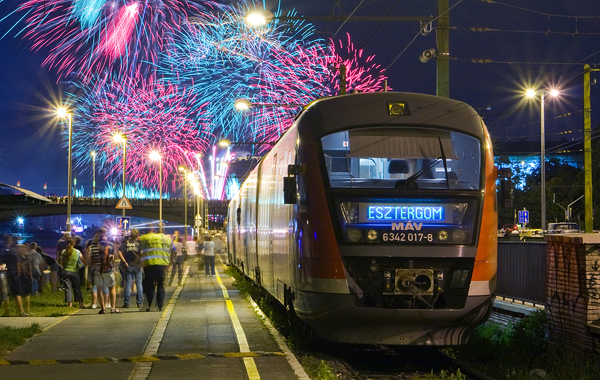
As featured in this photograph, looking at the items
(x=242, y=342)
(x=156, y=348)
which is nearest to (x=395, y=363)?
(x=242, y=342)

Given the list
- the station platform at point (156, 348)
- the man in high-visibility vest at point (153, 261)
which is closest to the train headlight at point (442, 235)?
the station platform at point (156, 348)

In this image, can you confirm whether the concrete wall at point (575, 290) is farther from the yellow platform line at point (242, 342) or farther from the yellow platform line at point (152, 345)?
the yellow platform line at point (152, 345)

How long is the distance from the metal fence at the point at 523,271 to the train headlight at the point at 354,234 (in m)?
3.83

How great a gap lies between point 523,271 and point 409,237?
175 inches

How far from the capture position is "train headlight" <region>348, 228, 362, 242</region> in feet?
30.7

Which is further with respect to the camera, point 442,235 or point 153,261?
point 153,261

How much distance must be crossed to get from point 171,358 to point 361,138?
363 cm

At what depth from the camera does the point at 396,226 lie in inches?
369

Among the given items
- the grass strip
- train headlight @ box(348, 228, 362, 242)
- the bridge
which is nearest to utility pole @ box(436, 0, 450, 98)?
train headlight @ box(348, 228, 362, 242)

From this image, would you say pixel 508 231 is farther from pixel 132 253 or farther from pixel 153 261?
pixel 153 261

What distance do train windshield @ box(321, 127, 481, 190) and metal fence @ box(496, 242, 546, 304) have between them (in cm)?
284

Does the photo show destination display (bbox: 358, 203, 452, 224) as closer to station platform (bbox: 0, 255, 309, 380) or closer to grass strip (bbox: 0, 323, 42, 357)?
station platform (bbox: 0, 255, 309, 380)

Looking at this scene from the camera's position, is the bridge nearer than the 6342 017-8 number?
No

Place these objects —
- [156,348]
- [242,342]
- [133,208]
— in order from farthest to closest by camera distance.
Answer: [133,208]
[242,342]
[156,348]
